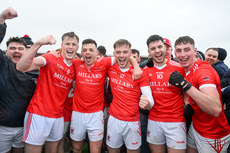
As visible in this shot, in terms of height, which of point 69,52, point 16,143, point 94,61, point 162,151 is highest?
point 69,52

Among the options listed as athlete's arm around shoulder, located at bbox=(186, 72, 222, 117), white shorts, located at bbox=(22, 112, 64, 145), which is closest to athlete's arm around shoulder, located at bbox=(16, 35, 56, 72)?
white shorts, located at bbox=(22, 112, 64, 145)

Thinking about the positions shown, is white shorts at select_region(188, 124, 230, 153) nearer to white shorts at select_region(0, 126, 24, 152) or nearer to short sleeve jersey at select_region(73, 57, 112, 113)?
short sleeve jersey at select_region(73, 57, 112, 113)

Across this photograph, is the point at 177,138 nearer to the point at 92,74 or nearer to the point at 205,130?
the point at 205,130

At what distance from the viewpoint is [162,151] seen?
2.45m

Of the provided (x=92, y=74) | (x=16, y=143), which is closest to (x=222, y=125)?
(x=92, y=74)

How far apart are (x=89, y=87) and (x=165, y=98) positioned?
1546 mm

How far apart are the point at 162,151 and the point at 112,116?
1.17m

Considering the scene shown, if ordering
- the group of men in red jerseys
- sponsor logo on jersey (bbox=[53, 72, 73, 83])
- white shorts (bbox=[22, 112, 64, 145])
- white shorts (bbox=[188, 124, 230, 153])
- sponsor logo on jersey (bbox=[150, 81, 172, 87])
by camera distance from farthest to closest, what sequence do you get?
sponsor logo on jersey (bbox=[53, 72, 73, 83])
sponsor logo on jersey (bbox=[150, 81, 172, 87])
white shorts (bbox=[22, 112, 64, 145])
the group of men in red jerseys
white shorts (bbox=[188, 124, 230, 153])

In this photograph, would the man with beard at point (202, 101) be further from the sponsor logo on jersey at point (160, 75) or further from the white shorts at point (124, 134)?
the white shorts at point (124, 134)

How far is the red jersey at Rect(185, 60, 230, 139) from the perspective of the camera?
193 cm

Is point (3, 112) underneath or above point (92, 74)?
underneath

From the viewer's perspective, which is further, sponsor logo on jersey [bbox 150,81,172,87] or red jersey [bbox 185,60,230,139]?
sponsor logo on jersey [bbox 150,81,172,87]

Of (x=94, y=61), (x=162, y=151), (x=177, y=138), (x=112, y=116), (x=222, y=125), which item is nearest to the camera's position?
(x=222, y=125)

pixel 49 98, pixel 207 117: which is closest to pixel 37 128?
pixel 49 98
